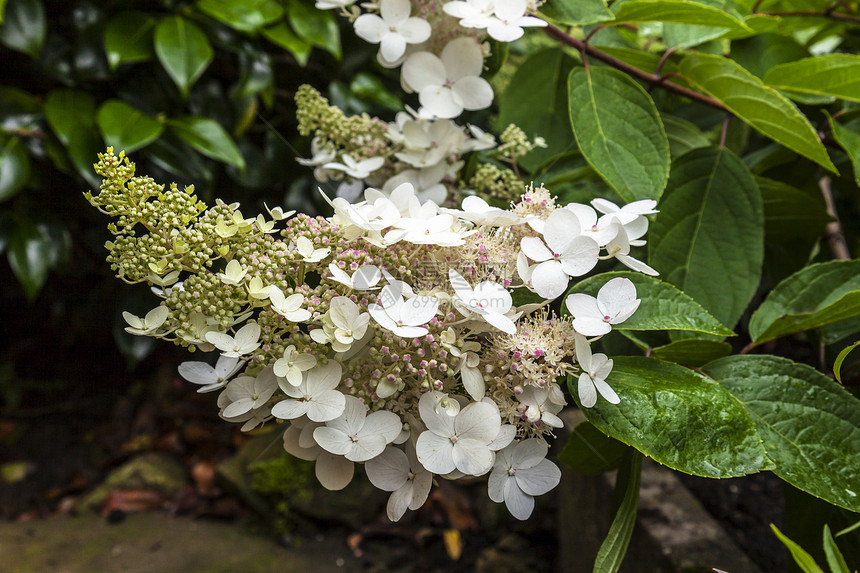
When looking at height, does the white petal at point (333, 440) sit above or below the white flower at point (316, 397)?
below

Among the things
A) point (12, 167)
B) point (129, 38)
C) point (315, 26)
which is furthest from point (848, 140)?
point (12, 167)

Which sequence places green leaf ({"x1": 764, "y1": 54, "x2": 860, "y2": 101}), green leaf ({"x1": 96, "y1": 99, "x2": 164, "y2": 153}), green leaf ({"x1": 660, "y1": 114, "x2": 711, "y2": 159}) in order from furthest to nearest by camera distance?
green leaf ({"x1": 96, "y1": 99, "x2": 164, "y2": 153}) → green leaf ({"x1": 660, "y1": 114, "x2": 711, "y2": 159}) → green leaf ({"x1": 764, "y1": 54, "x2": 860, "y2": 101})

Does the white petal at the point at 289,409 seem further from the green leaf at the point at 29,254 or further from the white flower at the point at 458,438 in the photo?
the green leaf at the point at 29,254

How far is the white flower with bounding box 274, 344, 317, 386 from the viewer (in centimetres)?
37

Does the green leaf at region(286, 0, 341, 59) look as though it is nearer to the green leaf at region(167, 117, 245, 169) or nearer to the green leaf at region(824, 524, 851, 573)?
the green leaf at region(167, 117, 245, 169)

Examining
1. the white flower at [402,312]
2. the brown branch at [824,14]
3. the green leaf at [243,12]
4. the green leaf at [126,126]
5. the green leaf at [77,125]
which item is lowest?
the green leaf at [77,125]

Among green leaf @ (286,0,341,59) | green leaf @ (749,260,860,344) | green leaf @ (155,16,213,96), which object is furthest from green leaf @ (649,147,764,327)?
green leaf @ (155,16,213,96)

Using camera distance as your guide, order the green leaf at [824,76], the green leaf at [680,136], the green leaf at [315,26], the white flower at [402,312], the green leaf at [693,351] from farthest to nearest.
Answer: the green leaf at [315,26] → the green leaf at [680,136] → the green leaf at [824,76] → the green leaf at [693,351] → the white flower at [402,312]

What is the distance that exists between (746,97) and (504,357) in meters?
0.42

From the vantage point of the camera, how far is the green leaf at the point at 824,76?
2.00 feet

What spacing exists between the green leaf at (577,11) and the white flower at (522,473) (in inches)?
16.4

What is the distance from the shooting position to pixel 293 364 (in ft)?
1.25

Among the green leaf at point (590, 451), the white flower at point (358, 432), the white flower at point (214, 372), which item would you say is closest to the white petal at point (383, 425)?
the white flower at point (358, 432)

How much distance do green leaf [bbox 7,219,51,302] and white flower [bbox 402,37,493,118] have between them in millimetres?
951
